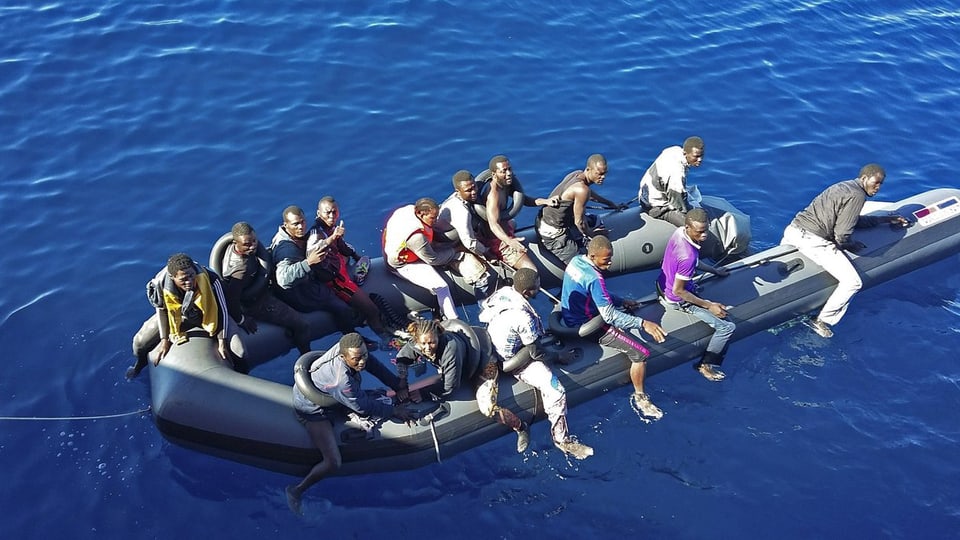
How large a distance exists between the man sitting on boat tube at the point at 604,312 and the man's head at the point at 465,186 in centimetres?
143

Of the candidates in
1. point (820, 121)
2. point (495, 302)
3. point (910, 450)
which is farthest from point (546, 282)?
point (820, 121)

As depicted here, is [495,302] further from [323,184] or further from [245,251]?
[323,184]

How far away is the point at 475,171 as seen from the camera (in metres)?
11.5

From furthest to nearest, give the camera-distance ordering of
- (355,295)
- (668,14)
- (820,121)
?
1. (668,14)
2. (820,121)
3. (355,295)

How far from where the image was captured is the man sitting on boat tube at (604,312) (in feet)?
24.1

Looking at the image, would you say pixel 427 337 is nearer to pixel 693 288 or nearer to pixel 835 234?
pixel 693 288

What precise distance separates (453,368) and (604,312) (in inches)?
64.3

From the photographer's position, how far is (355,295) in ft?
27.1

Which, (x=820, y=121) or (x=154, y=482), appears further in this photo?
(x=820, y=121)

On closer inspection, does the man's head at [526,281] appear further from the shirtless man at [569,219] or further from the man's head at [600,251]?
the shirtless man at [569,219]

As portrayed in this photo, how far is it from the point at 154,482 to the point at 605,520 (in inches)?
170

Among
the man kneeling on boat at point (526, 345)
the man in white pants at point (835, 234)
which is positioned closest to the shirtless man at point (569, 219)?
the man kneeling on boat at point (526, 345)

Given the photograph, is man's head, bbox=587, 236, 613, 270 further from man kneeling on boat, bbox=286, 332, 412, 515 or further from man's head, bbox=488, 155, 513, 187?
man kneeling on boat, bbox=286, 332, 412, 515

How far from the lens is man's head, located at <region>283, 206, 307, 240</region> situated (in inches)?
297
